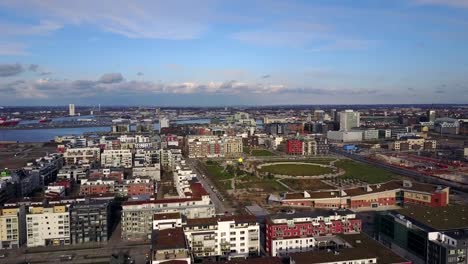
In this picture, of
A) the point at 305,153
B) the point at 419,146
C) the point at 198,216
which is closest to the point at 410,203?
the point at 198,216

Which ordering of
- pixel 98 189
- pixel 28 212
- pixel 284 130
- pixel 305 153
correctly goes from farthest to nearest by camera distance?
pixel 284 130, pixel 305 153, pixel 98 189, pixel 28 212

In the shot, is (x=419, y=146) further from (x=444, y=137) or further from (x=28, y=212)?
(x=28, y=212)

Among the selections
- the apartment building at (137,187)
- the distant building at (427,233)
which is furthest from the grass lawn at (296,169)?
the distant building at (427,233)

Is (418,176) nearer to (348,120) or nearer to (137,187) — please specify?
(137,187)

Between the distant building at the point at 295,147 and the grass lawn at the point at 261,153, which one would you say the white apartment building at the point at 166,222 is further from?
the distant building at the point at 295,147

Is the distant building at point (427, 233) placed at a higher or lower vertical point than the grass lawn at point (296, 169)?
higher

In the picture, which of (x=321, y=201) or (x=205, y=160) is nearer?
(x=321, y=201)

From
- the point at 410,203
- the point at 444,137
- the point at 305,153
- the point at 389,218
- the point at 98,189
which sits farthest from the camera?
the point at 444,137

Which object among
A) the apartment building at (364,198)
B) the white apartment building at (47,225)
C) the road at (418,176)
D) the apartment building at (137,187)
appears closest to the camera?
the white apartment building at (47,225)
